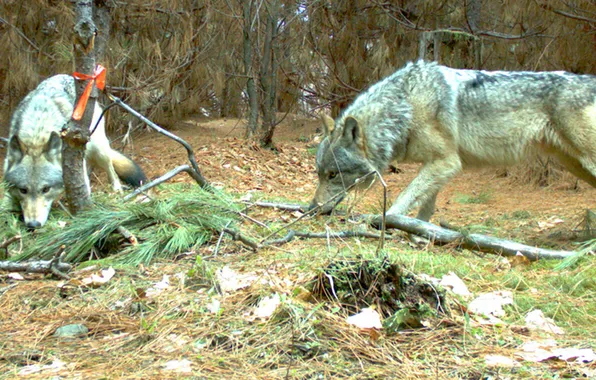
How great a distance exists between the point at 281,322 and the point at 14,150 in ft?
14.2

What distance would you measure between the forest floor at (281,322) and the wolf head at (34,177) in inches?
67.5

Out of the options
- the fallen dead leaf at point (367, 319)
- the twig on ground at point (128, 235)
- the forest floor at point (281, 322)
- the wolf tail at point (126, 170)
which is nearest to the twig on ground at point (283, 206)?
the forest floor at point (281, 322)

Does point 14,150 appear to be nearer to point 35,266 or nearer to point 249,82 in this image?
point 35,266

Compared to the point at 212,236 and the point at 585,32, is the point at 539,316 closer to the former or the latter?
the point at 212,236

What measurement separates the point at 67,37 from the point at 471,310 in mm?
7912

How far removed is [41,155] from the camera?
5.67 m

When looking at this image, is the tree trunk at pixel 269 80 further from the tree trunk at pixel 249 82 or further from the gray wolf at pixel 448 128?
the gray wolf at pixel 448 128

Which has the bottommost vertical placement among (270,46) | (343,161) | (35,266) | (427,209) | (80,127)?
(35,266)

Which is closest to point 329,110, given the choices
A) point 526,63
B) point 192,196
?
point 526,63

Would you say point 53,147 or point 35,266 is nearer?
point 35,266

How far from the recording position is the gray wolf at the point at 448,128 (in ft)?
16.7

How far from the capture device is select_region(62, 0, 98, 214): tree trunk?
4.02m

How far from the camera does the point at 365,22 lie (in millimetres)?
10070

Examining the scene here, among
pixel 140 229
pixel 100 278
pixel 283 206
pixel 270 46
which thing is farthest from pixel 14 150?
pixel 270 46
